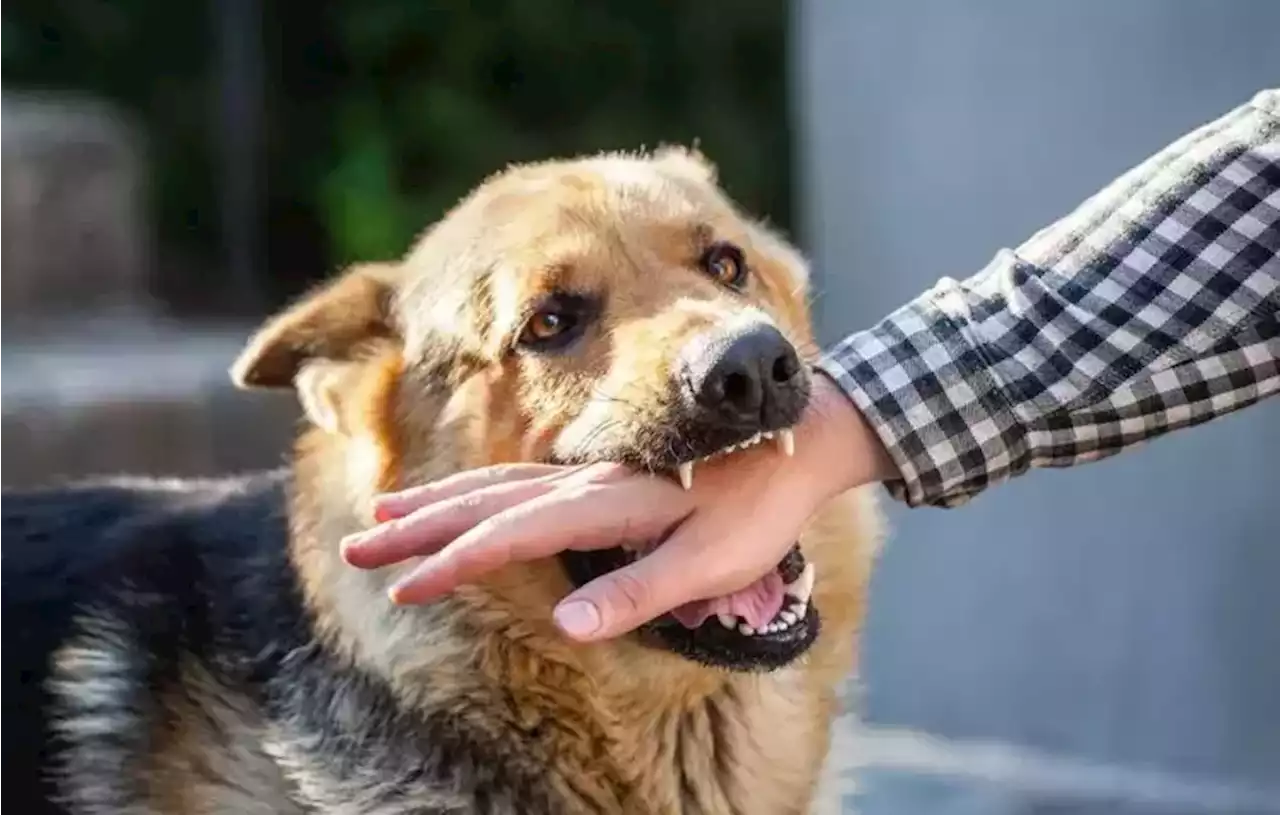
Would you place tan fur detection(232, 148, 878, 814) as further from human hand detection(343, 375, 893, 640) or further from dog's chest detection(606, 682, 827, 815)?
human hand detection(343, 375, 893, 640)

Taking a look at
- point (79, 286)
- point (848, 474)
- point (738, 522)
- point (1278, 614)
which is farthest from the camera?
point (79, 286)

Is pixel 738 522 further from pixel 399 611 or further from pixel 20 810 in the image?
pixel 20 810

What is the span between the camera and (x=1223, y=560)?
13.6 ft

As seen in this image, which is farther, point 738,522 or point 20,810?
point 20,810

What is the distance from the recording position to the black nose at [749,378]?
2357mm

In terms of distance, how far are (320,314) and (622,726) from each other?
0.83 m

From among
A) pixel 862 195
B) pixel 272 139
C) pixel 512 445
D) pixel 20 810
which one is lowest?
pixel 20 810

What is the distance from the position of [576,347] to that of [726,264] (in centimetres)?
32

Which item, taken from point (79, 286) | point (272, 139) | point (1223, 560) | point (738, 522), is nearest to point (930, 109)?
point (1223, 560)

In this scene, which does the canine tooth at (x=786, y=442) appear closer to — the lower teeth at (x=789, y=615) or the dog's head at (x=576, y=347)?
the dog's head at (x=576, y=347)

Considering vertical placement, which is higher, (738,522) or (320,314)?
(320,314)

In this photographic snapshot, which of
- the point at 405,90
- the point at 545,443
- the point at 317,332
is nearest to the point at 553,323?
the point at 545,443

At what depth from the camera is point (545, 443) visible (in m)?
2.70

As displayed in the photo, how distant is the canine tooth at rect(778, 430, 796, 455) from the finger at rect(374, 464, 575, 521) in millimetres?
280
